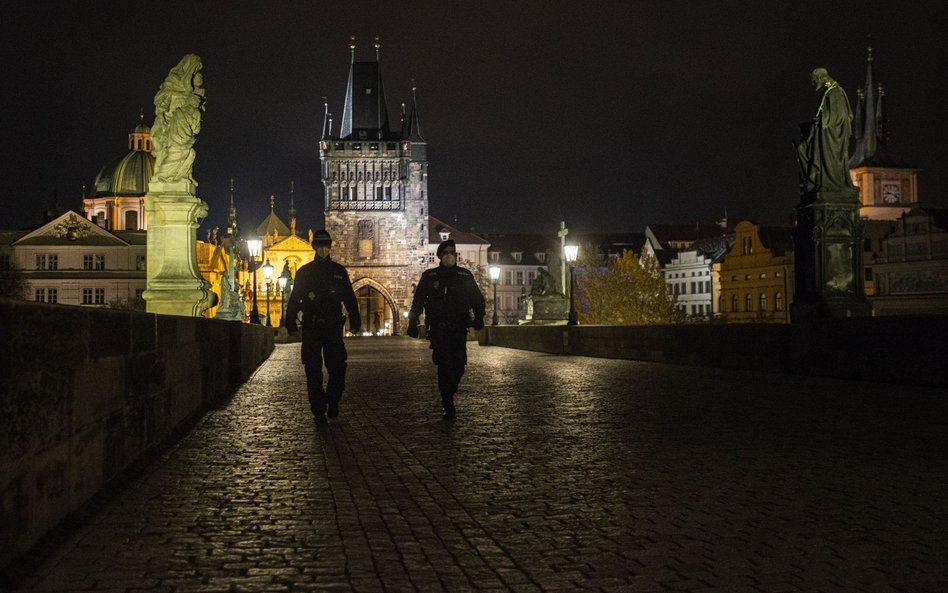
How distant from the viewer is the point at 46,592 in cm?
392

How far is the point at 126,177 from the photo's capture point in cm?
11475

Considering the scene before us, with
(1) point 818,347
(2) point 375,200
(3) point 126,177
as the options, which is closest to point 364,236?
(2) point 375,200

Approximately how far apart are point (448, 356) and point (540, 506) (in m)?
4.97

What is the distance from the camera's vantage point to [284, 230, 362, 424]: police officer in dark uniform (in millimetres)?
10273

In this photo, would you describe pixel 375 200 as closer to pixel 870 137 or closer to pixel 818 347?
pixel 870 137

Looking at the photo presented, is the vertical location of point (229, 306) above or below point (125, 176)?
below

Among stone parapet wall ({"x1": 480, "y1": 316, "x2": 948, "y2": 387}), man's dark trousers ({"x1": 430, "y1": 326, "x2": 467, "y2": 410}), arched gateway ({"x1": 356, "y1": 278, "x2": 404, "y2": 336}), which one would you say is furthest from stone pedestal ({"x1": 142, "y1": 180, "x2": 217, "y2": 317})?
arched gateway ({"x1": 356, "y1": 278, "x2": 404, "y2": 336})

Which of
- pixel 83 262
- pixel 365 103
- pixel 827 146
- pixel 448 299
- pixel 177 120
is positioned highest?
pixel 365 103

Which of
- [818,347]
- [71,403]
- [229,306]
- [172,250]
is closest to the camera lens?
[71,403]

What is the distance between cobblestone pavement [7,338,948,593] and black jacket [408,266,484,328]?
993 millimetres

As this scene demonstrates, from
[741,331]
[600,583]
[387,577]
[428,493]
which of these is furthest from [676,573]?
[741,331]

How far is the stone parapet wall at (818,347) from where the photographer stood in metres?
12.9

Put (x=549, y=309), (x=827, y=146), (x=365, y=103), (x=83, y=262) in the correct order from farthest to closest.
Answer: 1. (x=365, y=103)
2. (x=83, y=262)
3. (x=549, y=309)
4. (x=827, y=146)

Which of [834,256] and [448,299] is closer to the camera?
[448,299]
